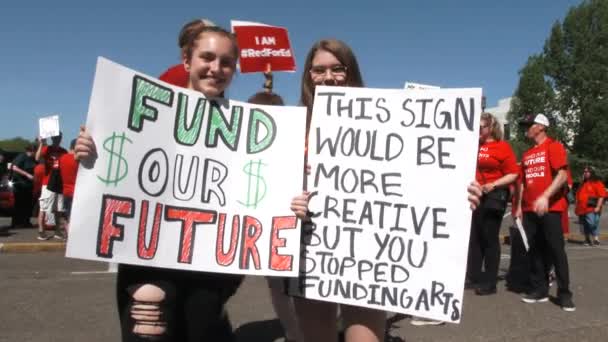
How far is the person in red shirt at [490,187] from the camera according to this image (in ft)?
16.2

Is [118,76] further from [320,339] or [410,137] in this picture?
[320,339]

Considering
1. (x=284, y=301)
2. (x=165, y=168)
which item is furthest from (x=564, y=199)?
(x=165, y=168)

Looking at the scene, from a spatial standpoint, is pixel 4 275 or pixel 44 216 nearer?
pixel 4 275

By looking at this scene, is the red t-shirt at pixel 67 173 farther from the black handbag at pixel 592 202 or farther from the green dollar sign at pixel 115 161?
the black handbag at pixel 592 202

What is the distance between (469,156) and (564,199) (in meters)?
3.24

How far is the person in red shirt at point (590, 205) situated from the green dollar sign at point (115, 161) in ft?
31.9

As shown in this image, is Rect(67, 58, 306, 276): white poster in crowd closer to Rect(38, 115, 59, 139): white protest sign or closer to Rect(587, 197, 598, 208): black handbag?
Rect(38, 115, 59, 139): white protest sign

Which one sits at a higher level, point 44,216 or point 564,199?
point 564,199

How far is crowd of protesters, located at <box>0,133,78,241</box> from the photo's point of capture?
25.6ft

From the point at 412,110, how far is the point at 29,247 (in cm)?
752

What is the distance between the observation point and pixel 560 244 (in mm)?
4609

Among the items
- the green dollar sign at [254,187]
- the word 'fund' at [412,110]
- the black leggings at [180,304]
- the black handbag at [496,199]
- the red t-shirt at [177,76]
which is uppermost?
Answer: the red t-shirt at [177,76]

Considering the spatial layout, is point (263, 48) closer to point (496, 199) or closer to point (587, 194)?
point (496, 199)

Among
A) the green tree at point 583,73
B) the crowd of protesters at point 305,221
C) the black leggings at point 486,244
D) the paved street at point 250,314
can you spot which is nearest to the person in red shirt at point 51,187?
the paved street at point 250,314
